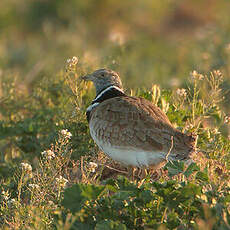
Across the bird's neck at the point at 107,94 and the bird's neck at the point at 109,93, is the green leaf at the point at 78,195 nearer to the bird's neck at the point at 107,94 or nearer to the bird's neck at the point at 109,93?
the bird's neck at the point at 107,94

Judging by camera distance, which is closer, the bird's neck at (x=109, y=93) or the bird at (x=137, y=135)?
the bird at (x=137, y=135)

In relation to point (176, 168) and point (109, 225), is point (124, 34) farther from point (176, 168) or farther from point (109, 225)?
point (109, 225)

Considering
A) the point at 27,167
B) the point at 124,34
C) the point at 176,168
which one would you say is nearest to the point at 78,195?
the point at 27,167

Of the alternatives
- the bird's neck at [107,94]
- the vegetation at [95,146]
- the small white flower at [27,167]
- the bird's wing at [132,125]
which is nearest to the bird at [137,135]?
the bird's wing at [132,125]

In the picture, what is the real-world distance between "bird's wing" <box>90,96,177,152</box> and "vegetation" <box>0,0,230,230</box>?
0.24 metres

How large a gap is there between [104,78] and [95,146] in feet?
2.30

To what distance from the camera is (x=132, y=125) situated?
4.29 m

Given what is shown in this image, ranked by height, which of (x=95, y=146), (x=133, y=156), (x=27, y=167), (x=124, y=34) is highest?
(x=27, y=167)

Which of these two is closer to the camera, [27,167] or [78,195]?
[78,195]

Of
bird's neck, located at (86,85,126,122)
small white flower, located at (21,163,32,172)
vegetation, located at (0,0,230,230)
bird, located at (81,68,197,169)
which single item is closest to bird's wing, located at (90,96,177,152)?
bird, located at (81,68,197,169)

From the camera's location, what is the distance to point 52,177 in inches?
154

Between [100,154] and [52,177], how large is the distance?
0.72m

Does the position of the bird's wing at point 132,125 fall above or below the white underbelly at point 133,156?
above

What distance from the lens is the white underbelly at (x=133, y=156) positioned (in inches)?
165
